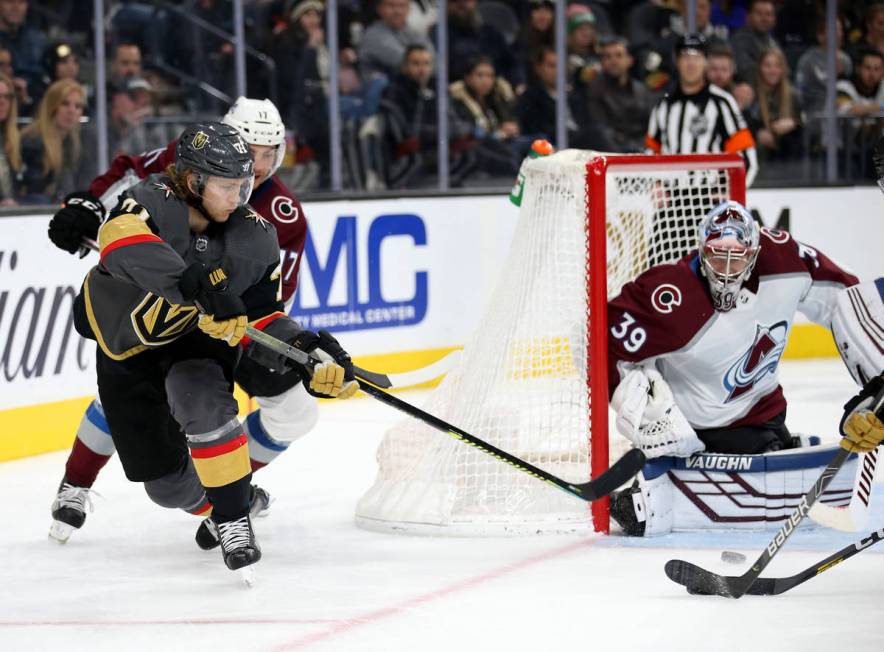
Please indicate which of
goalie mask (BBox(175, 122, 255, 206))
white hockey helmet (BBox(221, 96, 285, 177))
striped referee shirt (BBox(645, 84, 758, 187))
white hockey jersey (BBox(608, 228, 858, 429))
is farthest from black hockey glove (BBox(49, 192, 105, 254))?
striped referee shirt (BBox(645, 84, 758, 187))

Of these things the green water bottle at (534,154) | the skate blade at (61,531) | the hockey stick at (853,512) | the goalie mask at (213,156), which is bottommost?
the skate blade at (61,531)

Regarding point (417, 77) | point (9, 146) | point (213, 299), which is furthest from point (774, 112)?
point (213, 299)

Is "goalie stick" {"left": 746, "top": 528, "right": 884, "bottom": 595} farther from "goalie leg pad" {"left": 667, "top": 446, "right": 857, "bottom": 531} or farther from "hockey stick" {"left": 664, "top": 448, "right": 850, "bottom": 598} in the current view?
"goalie leg pad" {"left": 667, "top": 446, "right": 857, "bottom": 531}

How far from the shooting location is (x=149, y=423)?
3213 millimetres

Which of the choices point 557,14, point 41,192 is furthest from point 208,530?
point 557,14

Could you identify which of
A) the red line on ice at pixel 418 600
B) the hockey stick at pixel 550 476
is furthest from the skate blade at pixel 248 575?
the hockey stick at pixel 550 476

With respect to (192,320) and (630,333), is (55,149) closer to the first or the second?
(192,320)

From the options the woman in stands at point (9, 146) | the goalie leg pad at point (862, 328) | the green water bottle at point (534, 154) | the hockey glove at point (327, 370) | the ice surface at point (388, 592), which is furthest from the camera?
the woman in stands at point (9, 146)

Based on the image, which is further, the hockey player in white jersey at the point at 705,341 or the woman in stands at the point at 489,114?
the woman in stands at the point at 489,114

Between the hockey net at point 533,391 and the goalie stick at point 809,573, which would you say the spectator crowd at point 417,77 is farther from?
the goalie stick at point 809,573

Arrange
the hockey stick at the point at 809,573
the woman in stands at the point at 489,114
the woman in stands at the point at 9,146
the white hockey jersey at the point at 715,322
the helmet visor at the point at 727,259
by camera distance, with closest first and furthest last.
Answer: the hockey stick at the point at 809,573 < the helmet visor at the point at 727,259 < the white hockey jersey at the point at 715,322 < the woman in stands at the point at 9,146 < the woman in stands at the point at 489,114

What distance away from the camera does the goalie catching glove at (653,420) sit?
343 cm

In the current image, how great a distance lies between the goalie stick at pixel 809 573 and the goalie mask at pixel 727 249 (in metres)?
0.72

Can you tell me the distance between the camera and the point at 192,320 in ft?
10.2
